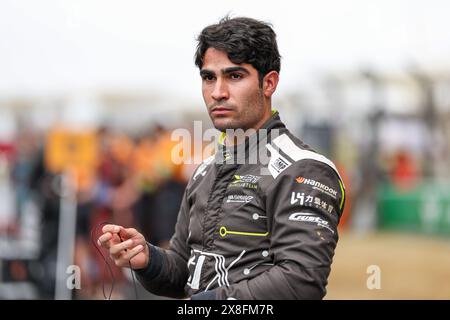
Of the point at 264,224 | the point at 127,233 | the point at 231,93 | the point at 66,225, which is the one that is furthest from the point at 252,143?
the point at 66,225

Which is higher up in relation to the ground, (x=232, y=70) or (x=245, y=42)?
(x=245, y=42)

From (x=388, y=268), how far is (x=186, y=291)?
11.2m

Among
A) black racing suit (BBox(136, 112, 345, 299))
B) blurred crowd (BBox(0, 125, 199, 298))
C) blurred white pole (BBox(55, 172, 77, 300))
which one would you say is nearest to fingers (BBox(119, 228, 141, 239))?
black racing suit (BBox(136, 112, 345, 299))

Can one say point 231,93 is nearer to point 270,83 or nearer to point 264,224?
point 270,83

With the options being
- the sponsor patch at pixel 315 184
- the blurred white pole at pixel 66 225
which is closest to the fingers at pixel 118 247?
the sponsor patch at pixel 315 184

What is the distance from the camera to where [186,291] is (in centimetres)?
329

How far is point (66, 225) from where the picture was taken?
11.4 metres

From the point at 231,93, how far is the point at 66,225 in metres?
8.59

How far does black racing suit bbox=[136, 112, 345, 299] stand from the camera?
2.85 metres

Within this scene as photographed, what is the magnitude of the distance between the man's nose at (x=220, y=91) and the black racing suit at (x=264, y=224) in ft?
0.71

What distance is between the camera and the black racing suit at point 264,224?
285 centimetres

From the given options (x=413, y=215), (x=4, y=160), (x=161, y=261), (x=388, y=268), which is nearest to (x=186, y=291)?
(x=161, y=261)

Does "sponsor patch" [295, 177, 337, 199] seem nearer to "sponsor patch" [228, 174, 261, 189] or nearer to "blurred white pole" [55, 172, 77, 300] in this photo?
"sponsor patch" [228, 174, 261, 189]
